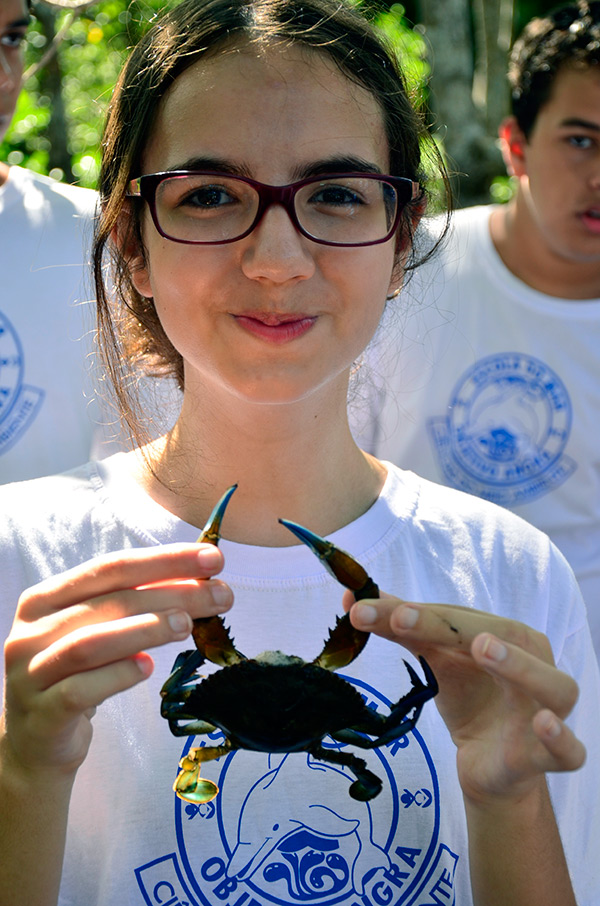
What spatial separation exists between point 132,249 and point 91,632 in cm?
106

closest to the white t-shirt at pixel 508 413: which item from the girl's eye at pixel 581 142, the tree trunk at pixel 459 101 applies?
the girl's eye at pixel 581 142

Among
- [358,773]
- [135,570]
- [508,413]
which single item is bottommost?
[358,773]

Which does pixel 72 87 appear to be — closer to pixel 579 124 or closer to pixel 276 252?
pixel 579 124

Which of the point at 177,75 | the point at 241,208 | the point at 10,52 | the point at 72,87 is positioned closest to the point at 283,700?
the point at 241,208

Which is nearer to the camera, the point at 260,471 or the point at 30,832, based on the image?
the point at 30,832

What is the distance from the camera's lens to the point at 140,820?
198cm

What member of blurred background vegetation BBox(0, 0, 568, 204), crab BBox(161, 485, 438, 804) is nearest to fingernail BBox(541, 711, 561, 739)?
crab BBox(161, 485, 438, 804)

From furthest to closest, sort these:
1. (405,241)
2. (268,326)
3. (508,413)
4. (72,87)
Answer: (72,87) < (508,413) < (405,241) < (268,326)

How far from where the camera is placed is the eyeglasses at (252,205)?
6.59ft

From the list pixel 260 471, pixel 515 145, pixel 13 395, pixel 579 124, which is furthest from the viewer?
pixel 515 145

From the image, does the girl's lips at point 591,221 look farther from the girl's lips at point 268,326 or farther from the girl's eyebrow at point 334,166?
the girl's lips at point 268,326

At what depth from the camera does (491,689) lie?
6.10 ft

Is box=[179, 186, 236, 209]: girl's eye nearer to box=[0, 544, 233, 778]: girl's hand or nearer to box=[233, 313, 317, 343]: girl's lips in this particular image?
box=[233, 313, 317, 343]: girl's lips

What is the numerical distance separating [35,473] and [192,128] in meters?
1.47
